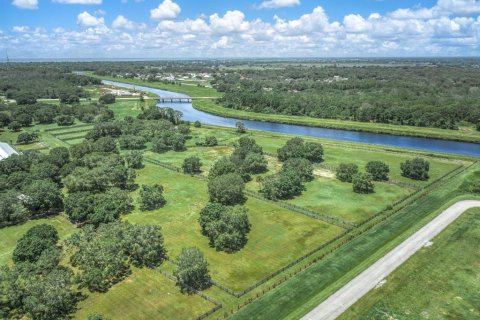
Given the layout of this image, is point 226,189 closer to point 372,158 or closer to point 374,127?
point 372,158

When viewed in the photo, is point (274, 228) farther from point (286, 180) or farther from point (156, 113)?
point (156, 113)

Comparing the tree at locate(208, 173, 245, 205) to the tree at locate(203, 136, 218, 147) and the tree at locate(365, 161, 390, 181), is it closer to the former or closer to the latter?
the tree at locate(365, 161, 390, 181)

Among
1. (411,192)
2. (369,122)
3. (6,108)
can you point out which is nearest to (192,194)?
(411,192)

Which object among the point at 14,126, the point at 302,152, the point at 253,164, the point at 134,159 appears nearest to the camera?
the point at 253,164

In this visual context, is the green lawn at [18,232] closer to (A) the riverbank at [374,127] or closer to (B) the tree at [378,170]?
(B) the tree at [378,170]

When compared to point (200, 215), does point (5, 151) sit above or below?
above

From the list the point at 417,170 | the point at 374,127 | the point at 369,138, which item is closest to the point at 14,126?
the point at 369,138

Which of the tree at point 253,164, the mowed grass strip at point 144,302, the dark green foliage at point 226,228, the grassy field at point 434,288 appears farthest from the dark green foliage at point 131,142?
the grassy field at point 434,288
